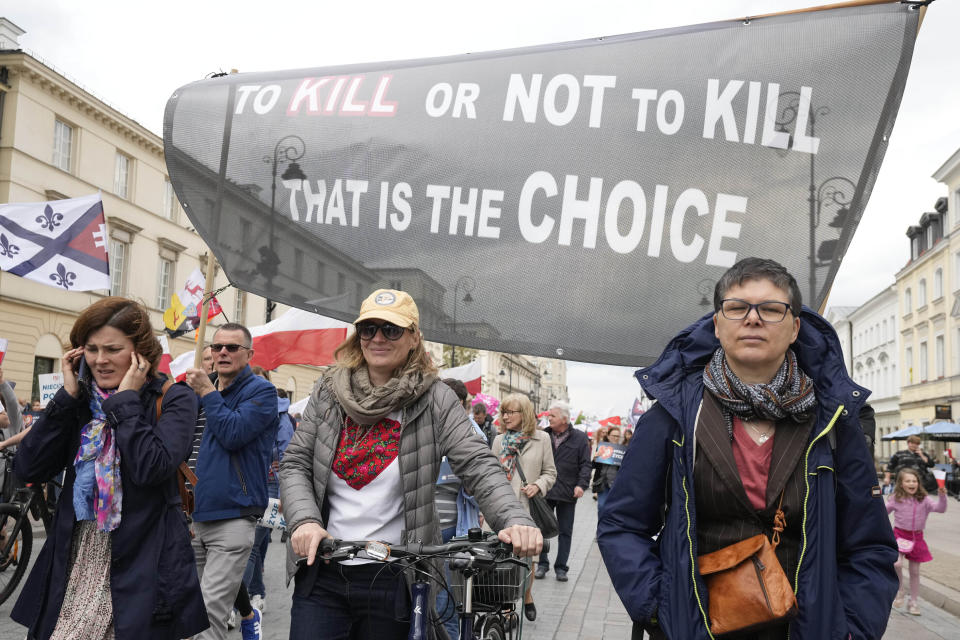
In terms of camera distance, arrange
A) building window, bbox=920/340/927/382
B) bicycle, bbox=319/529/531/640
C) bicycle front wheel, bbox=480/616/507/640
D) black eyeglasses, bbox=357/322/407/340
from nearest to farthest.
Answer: bicycle, bbox=319/529/531/640 → black eyeglasses, bbox=357/322/407/340 → bicycle front wheel, bbox=480/616/507/640 → building window, bbox=920/340/927/382

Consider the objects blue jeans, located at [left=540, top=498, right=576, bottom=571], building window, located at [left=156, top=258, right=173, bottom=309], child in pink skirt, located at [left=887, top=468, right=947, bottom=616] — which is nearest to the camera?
child in pink skirt, located at [left=887, top=468, right=947, bottom=616]

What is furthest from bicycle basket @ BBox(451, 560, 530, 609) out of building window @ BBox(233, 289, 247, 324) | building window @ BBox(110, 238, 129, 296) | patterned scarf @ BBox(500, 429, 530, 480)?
building window @ BBox(233, 289, 247, 324)

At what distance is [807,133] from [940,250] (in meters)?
56.6

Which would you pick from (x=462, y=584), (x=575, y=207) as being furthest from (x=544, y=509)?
(x=575, y=207)

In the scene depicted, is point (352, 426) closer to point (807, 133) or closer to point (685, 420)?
point (685, 420)

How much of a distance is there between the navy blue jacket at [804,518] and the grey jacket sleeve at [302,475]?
986 mm

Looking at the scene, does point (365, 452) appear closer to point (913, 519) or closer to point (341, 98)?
point (341, 98)

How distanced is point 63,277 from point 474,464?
28.1ft

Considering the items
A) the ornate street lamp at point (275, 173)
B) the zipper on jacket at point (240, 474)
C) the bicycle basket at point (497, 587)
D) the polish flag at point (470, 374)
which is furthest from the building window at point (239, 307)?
the bicycle basket at point (497, 587)

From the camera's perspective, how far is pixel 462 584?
10.2ft

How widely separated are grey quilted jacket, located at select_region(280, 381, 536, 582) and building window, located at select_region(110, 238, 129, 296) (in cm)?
3247

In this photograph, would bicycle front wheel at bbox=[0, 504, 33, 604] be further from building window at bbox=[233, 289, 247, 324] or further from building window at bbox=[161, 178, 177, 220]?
building window at bbox=[233, 289, 247, 324]

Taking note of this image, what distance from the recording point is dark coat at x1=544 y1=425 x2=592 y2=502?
32.3 ft

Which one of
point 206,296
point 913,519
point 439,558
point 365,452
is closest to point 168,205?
point 913,519
